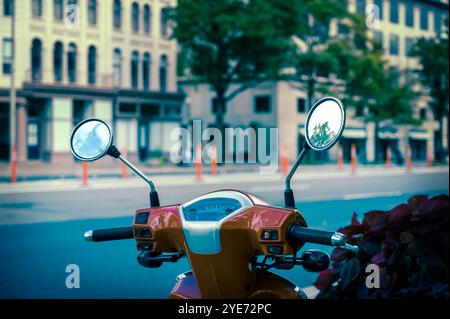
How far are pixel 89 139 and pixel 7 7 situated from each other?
0.74m

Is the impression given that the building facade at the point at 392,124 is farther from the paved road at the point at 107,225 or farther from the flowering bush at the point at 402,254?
the flowering bush at the point at 402,254

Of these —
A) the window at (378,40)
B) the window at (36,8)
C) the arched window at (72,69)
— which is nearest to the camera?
the window at (36,8)

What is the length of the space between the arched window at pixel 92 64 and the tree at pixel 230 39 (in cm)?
213

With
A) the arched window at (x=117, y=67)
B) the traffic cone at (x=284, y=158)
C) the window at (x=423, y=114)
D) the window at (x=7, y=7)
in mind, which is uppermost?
the window at (x=7, y=7)

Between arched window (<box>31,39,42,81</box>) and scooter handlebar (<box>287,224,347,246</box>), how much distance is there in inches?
83.8

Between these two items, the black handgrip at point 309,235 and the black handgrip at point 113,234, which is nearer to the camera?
the black handgrip at point 309,235

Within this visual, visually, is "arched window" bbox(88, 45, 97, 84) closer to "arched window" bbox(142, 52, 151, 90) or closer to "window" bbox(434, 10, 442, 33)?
"arched window" bbox(142, 52, 151, 90)

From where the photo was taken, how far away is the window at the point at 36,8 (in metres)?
2.39

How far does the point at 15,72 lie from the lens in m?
3.02

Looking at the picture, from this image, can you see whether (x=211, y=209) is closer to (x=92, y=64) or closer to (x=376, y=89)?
(x=376, y=89)

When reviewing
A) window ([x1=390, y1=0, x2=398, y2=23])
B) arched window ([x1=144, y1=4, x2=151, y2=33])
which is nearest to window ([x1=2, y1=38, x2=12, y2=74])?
arched window ([x1=144, y1=4, x2=151, y2=33])

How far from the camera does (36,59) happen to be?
3.52 m

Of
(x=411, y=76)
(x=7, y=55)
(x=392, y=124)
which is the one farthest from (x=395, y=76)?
(x=7, y=55)

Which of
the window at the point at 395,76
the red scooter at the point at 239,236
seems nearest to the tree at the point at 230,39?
the window at the point at 395,76
